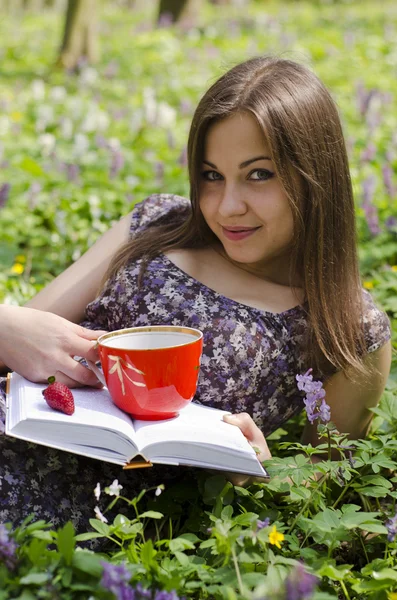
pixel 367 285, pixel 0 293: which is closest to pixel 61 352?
pixel 0 293

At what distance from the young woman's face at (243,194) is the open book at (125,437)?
2.16ft

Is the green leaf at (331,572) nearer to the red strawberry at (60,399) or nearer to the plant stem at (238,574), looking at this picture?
the plant stem at (238,574)

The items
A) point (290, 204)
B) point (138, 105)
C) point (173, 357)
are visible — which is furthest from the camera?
point (138, 105)

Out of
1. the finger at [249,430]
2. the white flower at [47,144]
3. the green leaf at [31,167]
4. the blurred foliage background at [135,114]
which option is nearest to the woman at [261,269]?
the finger at [249,430]

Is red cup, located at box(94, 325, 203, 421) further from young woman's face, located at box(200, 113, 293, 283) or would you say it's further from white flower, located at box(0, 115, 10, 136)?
white flower, located at box(0, 115, 10, 136)

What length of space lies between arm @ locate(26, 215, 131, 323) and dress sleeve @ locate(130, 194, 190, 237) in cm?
9

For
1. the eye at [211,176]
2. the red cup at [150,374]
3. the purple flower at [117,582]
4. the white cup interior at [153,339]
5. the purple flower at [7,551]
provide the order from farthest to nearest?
Result: 1. the eye at [211,176]
2. the white cup interior at [153,339]
3. the red cup at [150,374]
4. the purple flower at [7,551]
5. the purple flower at [117,582]

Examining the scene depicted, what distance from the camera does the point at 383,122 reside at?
286 inches

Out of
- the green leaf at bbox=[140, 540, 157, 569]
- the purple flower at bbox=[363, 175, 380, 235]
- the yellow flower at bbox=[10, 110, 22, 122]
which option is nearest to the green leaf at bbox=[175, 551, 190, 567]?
the green leaf at bbox=[140, 540, 157, 569]

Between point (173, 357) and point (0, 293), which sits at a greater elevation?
point (173, 357)

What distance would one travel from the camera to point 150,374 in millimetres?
1935

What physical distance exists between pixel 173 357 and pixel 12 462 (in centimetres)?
49

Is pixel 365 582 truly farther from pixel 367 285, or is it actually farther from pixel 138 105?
pixel 138 105

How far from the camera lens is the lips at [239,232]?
242 cm
